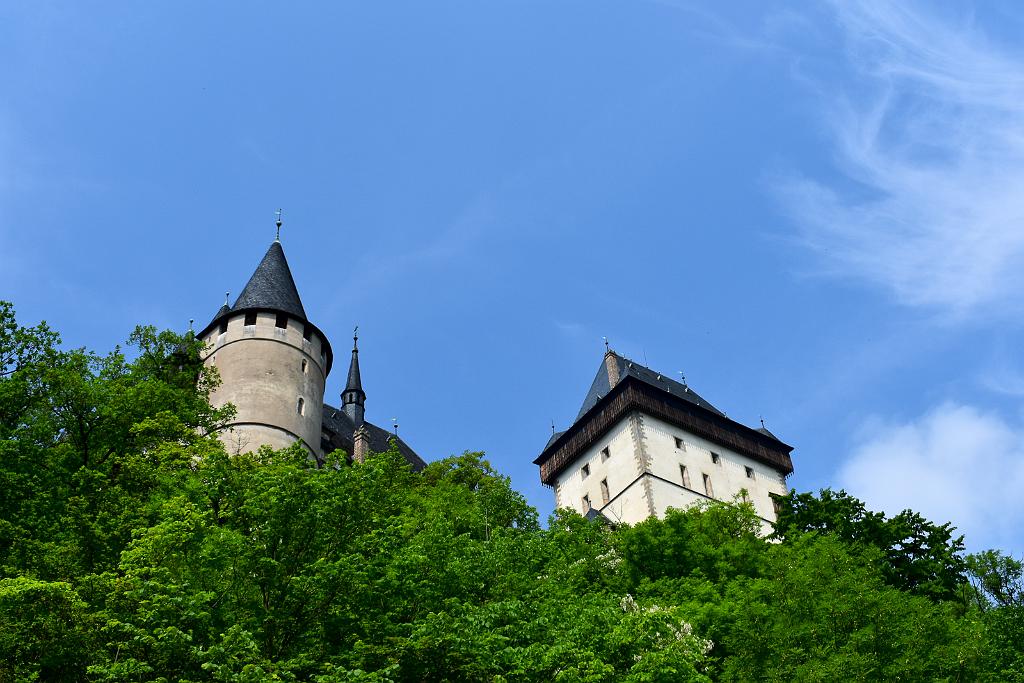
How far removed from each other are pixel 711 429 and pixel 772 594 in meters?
27.0

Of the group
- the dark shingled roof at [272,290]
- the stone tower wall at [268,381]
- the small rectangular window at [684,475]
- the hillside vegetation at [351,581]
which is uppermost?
the dark shingled roof at [272,290]

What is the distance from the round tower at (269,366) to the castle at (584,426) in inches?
1.7

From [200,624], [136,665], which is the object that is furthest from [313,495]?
[136,665]

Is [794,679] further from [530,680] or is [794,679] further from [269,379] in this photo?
[269,379]

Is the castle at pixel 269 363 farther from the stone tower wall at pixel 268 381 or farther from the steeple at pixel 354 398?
the steeple at pixel 354 398

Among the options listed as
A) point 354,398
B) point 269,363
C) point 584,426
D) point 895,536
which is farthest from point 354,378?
point 895,536

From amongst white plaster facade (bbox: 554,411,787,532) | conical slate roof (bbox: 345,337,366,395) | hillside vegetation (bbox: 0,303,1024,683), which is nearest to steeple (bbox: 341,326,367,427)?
conical slate roof (bbox: 345,337,366,395)

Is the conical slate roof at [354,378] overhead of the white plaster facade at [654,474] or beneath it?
overhead

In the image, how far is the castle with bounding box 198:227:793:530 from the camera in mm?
34125

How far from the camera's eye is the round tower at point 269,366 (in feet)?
108

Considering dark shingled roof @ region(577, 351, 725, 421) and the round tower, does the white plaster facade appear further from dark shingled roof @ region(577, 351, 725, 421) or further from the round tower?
the round tower

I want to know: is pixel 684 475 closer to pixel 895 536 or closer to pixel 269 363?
pixel 895 536

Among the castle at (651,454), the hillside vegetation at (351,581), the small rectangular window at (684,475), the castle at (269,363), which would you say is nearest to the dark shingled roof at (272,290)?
the castle at (269,363)

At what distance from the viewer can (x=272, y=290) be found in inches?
1473
